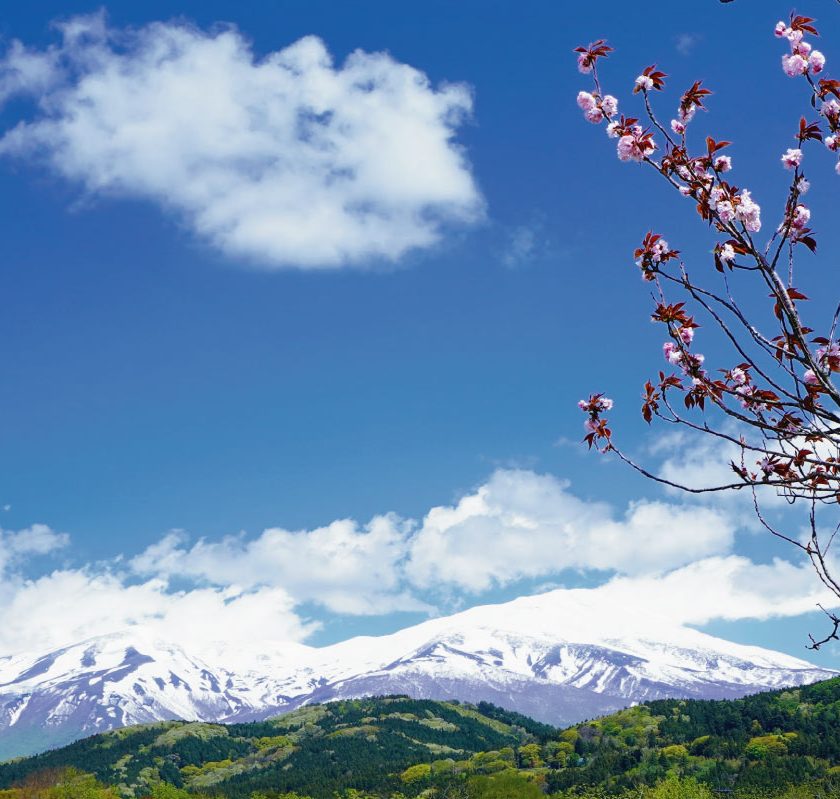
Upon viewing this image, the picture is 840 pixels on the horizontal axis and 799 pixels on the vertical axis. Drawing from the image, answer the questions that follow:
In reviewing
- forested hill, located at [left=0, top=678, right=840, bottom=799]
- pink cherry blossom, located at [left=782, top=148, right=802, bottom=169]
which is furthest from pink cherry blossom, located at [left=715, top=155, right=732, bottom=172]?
forested hill, located at [left=0, top=678, right=840, bottom=799]

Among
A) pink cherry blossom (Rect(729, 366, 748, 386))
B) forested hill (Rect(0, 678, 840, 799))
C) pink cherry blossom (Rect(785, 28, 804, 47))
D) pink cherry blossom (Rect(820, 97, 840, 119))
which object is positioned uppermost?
pink cherry blossom (Rect(785, 28, 804, 47))

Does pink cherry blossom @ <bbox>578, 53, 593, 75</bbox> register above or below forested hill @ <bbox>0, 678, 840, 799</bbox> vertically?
above

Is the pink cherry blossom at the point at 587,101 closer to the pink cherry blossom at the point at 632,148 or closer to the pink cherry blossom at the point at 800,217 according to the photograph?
the pink cherry blossom at the point at 632,148

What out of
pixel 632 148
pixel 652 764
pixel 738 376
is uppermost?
pixel 632 148

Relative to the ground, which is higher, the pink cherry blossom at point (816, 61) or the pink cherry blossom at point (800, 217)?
the pink cherry blossom at point (816, 61)

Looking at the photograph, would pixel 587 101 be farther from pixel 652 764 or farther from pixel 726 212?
pixel 652 764

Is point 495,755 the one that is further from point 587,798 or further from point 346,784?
point 587,798

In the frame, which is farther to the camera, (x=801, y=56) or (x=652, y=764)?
(x=652, y=764)

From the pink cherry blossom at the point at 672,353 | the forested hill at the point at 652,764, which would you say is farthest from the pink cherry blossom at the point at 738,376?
the forested hill at the point at 652,764

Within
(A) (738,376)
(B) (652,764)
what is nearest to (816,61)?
(A) (738,376)

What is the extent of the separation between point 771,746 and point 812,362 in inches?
6421

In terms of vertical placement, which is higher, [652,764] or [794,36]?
[794,36]

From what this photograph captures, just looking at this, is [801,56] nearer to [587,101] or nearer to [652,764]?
[587,101]

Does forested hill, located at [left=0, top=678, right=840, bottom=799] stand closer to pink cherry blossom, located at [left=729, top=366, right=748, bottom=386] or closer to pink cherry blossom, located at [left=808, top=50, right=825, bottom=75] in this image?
pink cherry blossom, located at [left=729, top=366, right=748, bottom=386]
